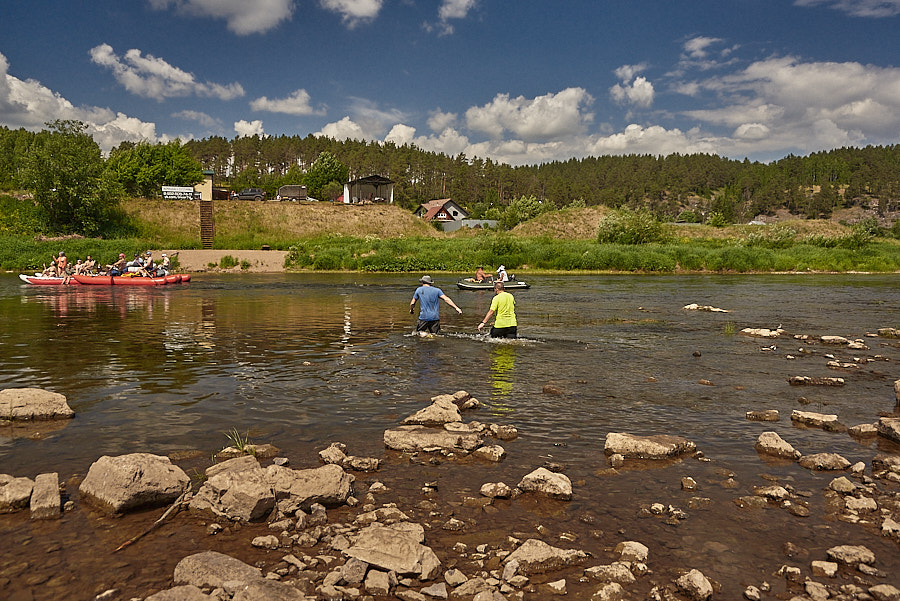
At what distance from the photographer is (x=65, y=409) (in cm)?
1104

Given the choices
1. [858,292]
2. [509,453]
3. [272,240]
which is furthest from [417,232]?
[509,453]

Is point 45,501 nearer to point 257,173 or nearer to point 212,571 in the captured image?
point 212,571

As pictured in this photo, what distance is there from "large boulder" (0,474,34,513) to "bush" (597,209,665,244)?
7473 cm

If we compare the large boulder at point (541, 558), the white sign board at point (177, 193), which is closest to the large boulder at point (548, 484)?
the large boulder at point (541, 558)

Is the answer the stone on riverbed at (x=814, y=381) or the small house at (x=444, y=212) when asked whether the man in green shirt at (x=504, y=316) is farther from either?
the small house at (x=444, y=212)

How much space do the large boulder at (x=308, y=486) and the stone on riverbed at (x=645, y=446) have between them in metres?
4.47

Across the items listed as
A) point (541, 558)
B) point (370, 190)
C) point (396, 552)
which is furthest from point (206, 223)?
point (541, 558)

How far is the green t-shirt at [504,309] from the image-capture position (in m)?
18.8

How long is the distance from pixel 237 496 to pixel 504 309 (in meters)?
13.1

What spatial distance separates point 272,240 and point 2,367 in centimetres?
6190

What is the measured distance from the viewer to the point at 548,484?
7.68m

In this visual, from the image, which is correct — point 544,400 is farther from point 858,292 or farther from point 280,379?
point 858,292

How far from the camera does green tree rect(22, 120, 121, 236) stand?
62938 mm

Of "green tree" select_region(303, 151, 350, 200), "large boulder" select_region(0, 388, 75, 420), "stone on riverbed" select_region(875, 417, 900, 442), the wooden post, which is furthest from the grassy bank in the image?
"stone on riverbed" select_region(875, 417, 900, 442)
